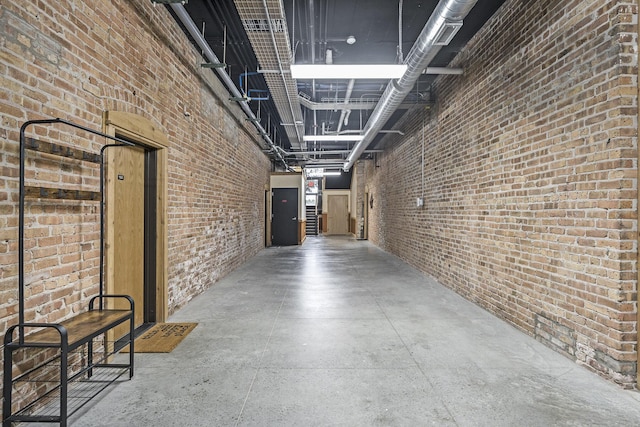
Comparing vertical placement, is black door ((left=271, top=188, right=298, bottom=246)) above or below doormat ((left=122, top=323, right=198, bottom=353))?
above

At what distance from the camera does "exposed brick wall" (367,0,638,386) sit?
2.20m

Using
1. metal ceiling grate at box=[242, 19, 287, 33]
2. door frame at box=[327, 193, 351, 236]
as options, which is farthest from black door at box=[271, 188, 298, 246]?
metal ceiling grate at box=[242, 19, 287, 33]

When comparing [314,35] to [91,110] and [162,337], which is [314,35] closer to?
[91,110]

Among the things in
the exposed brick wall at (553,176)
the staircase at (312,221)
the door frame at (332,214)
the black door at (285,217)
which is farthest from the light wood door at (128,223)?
the door frame at (332,214)

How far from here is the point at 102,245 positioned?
7.70ft

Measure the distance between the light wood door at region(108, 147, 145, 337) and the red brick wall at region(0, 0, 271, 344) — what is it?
1.09ft

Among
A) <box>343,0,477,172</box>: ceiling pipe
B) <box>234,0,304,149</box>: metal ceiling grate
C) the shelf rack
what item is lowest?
the shelf rack

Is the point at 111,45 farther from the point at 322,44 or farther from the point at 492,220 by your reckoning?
the point at 492,220

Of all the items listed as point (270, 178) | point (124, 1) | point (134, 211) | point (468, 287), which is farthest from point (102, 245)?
point (270, 178)

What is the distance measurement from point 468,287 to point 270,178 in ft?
26.9

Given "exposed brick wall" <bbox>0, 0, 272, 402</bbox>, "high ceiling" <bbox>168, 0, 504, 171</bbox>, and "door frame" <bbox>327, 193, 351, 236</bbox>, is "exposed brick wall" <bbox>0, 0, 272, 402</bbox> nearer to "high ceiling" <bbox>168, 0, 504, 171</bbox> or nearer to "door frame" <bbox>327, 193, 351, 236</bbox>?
"high ceiling" <bbox>168, 0, 504, 171</bbox>

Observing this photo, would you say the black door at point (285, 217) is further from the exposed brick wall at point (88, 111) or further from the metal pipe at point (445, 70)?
the metal pipe at point (445, 70)

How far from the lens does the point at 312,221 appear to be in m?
16.9

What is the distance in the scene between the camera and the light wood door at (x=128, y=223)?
9.44 feet
